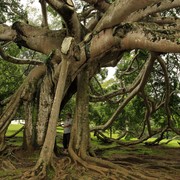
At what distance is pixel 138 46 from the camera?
5.29 metres

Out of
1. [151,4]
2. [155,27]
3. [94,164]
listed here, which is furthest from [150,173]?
[151,4]

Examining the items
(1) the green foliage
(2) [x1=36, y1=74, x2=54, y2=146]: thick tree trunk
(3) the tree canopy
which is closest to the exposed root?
(3) the tree canopy

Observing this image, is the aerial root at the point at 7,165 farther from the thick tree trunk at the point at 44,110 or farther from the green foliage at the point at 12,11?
the green foliage at the point at 12,11

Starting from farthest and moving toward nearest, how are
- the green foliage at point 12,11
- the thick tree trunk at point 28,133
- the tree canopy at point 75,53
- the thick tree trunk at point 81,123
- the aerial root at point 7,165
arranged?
the green foliage at point 12,11 < the thick tree trunk at point 28,133 < the thick tree trunk at point 81,123 < the aerial root at point 7,165 < the tree canopy at point 75,53

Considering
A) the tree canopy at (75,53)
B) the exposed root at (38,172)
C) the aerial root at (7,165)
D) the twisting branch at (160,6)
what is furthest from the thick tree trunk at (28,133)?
the twisting branch at (160,6)

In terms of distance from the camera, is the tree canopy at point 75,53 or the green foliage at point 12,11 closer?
the tree canopy at point 75,53

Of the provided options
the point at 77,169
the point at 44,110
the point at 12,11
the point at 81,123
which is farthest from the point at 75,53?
the point at 12,11

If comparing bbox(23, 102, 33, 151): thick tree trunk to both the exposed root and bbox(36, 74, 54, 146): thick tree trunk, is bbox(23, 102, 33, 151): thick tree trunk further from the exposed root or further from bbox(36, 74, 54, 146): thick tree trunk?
the exposed root

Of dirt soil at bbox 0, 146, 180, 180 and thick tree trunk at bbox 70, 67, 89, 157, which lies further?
thick tree trunk at bbox 70, 67, 89, 157

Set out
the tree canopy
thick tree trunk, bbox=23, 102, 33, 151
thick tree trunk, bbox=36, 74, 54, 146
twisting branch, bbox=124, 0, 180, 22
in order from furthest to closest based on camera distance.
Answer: thick tree trunk, bbox=23, 102, 33, 151, thick tree trunk, bbox=36, 74, 54, 146, twisting branch, bbox=124, 0, 180, 22, the tree canopy

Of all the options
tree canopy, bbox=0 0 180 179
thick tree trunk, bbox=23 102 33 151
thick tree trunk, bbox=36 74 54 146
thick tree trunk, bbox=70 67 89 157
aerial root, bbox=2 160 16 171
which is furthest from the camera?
thick tree trunk, bbox=23 102 33 151

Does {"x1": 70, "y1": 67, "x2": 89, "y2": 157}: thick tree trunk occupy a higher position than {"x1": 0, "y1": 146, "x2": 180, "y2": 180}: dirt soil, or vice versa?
{"x1": 70, "y1": 67, "x2": 89, "y2": 157}: thick tree trunk

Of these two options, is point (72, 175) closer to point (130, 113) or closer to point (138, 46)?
point (138, 46)

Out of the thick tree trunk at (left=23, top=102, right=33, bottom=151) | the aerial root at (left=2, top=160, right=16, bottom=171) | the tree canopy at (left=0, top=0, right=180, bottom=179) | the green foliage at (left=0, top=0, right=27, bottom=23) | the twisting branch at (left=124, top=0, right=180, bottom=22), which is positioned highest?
the green foliage at (left=0, top=0, right=27, bottom=23)
